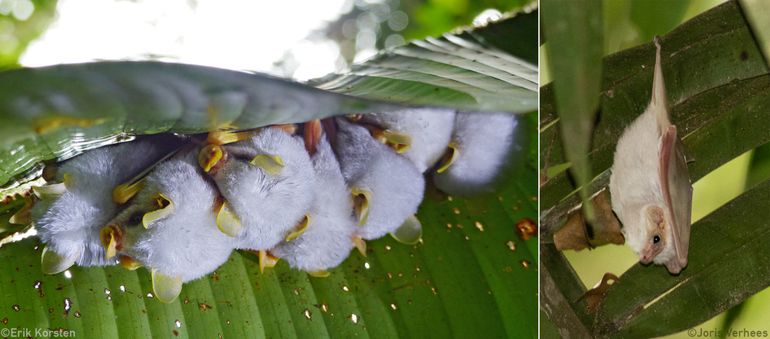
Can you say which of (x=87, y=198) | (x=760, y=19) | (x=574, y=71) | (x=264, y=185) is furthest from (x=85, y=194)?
(x=760, y=19)

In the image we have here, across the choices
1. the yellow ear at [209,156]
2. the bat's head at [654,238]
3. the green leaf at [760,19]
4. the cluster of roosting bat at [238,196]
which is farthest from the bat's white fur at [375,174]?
the green leaf at [760,19]

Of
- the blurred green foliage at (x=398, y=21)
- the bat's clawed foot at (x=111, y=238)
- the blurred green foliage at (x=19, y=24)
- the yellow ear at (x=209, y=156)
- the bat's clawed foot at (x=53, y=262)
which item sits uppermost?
the blurred green foliage at (x=19, y=24)

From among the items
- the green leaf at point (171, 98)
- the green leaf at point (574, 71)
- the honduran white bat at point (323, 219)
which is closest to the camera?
the green leaf at point (171, 98)

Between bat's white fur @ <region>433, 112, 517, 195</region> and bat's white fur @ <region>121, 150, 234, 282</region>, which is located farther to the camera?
bat's white fur @ <region>433, 112, 517, 195</region>

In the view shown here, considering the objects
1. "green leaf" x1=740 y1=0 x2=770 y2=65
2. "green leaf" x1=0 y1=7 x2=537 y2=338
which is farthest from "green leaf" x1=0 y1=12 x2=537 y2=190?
"green leaf" x1=740 y1=0 x2=770 y2=65

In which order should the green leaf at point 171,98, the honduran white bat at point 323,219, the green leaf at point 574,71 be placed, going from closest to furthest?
the green leaf at point 171,98 < the green leaf at point 574,71 < the honduran white bat at point 323,219

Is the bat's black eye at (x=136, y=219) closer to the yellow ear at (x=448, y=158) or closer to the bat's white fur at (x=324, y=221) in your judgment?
the bat's white fur at (x=324, y=221)

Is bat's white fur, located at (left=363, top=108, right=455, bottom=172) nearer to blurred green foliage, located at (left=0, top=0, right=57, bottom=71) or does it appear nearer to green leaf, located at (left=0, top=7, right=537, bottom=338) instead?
green leaf, located at (left=0, top=7, right=537, bottom=338)

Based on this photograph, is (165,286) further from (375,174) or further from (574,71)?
(574,71)
